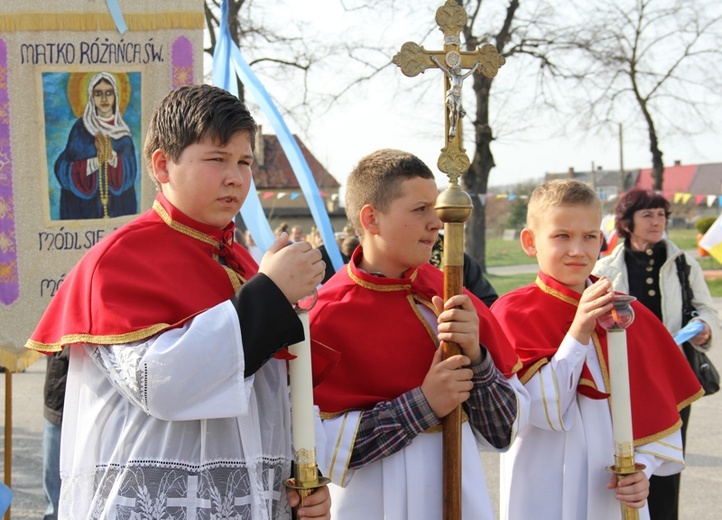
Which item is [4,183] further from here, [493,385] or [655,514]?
[655,514]

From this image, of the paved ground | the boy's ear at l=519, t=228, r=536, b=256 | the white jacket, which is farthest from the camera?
the paved ground

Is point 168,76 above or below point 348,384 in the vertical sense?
above

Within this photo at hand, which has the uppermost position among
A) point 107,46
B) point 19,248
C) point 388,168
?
point 107,46

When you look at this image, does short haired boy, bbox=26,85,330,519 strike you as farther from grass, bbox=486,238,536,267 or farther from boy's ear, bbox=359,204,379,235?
grass, bbox=486,238,536,267

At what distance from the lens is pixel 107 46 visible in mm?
4074

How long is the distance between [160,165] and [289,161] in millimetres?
2380

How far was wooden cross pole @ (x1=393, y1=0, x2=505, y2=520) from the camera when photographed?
97.5 inches

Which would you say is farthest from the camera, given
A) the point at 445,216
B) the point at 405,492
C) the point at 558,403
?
the point at 558,403

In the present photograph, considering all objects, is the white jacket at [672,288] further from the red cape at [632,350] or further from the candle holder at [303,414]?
the candle holder at [303,414]

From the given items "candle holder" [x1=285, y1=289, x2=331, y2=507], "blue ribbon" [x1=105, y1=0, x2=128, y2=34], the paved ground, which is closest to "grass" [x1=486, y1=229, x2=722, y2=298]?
the paved ground

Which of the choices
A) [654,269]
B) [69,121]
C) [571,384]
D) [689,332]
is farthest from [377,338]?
[654,269]

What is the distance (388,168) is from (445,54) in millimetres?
414

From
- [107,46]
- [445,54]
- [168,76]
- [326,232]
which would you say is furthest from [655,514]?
[107,46]

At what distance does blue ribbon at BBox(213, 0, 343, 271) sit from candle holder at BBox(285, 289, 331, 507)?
7.17 ft
